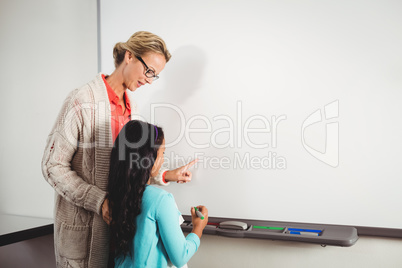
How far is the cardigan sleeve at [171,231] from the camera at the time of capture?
114cm

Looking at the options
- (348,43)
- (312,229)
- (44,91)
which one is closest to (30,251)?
(44,91)

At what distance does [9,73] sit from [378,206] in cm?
170

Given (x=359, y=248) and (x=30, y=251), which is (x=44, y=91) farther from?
(x=359, y=248)

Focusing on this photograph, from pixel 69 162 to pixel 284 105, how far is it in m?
0.94

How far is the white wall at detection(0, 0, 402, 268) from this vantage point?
163 centimetres

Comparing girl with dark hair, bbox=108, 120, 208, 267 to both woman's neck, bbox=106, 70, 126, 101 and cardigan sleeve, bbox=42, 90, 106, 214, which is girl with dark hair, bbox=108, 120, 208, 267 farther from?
woman's neck, bbox=106, 70, 126, 101

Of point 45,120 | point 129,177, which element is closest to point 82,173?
point 129,177

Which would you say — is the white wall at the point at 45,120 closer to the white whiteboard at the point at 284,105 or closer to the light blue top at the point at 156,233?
the white whiteboard at the point at 284,105

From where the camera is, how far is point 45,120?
1872 millimetres

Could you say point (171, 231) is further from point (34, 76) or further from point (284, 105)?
point (34, 76)

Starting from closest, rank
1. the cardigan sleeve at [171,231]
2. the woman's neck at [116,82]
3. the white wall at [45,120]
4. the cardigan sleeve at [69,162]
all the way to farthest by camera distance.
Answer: the cardigan sleeve at [171,231] → the cardigan sleeve at [69,162] → the woman's neck at [116,82] → the white wall at [45,120]

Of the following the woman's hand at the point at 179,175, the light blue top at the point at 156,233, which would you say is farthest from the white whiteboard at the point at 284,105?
the light blue top at the point at 156,233

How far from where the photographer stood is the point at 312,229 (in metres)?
1.59

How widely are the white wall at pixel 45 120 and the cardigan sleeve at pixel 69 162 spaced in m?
0.49
